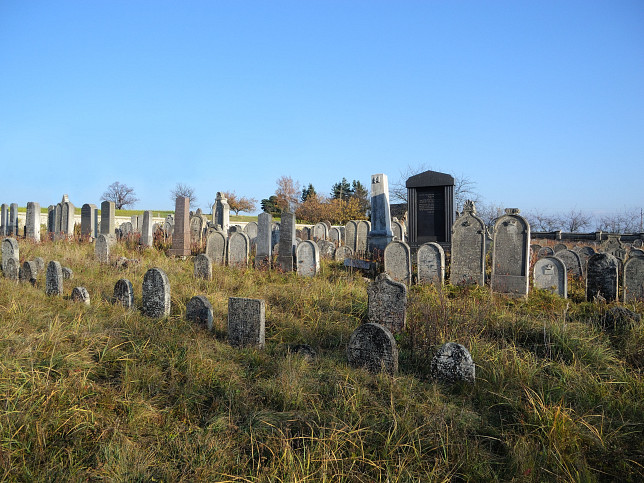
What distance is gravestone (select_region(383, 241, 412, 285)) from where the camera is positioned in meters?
9.79

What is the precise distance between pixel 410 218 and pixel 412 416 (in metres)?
9.18

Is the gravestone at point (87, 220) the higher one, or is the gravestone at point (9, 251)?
the gravestone at point (87, 220)

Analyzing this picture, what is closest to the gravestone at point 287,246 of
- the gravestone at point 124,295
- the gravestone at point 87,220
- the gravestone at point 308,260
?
the gravestone at point 308,260

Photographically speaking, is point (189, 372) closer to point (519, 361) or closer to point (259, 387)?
point (259, 387)

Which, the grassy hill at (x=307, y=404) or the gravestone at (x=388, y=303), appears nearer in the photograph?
the grassy hill at (x=307, y=404)

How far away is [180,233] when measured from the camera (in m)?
13.6

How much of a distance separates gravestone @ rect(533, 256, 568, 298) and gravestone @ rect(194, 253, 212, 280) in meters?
7.35

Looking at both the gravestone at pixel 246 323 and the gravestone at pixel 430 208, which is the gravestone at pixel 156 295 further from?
the gravestone at pixel 430 208

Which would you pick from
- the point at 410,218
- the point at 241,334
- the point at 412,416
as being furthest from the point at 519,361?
the point at 410,218

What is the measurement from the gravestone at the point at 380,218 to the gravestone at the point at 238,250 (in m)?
4.06

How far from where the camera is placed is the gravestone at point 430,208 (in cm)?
1186

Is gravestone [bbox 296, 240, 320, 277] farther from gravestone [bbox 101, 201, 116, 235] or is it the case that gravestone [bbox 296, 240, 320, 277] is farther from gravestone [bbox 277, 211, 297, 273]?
gravestone [bbox 101, 201, 116, 235]

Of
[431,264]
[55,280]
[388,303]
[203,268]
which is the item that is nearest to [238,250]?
[203,268]

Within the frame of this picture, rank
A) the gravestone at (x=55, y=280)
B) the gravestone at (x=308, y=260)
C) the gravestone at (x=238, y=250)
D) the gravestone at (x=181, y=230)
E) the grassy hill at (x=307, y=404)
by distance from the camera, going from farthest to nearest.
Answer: the gravestone at (x=181, y=230) → the gravestone at (x=238, y=250) → the gravestone at (x=308, y=260) → the gravestone at (x=55, y=280) → the grassy hill at (x=307, y=404)
